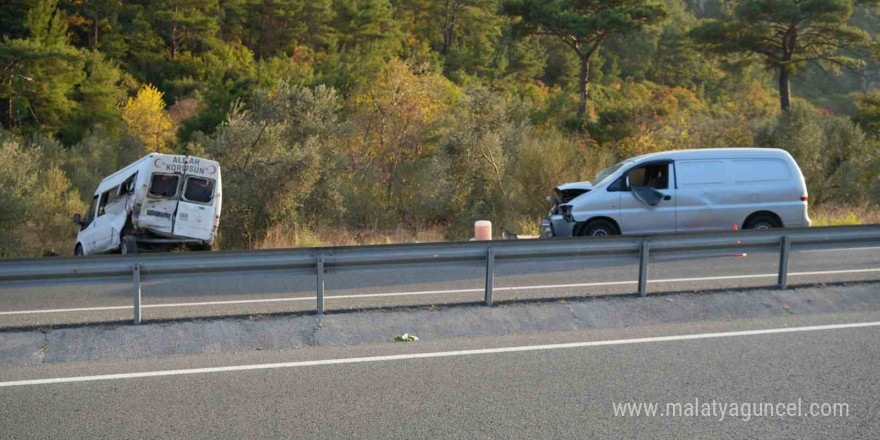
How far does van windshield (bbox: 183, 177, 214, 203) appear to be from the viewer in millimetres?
15977

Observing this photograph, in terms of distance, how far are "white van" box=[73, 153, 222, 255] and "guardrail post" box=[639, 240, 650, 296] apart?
10.1 m

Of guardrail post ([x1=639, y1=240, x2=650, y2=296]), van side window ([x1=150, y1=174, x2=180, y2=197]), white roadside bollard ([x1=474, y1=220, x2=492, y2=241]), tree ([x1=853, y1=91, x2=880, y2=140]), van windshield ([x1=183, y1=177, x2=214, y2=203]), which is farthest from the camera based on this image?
tree ([x1=853, y1=91, x2=880, y2=140])

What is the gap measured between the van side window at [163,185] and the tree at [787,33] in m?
31.8

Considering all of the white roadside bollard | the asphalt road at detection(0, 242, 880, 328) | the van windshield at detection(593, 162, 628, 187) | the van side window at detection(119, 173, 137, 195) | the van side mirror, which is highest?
the van windshield at detection(593, 162, 628, 187)

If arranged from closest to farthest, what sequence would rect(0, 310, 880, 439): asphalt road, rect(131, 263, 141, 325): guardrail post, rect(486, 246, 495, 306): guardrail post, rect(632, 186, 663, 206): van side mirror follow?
rect(0, 310, 880, 439): asphalt road → rect(131, 263, 141, 325): guardrail post → rect(486, 246, 495, 306): guardrail post → rect(632, 186, 663, 206): van side mirror

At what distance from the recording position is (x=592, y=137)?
38.1m

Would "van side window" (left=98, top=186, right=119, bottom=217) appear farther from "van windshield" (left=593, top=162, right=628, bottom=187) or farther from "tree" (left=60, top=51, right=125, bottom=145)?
"tree" (left=60, top=51, right=125, bottom=145)

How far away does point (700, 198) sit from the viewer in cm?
1467

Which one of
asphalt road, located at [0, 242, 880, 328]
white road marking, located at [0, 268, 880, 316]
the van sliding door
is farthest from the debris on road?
the van sliding door

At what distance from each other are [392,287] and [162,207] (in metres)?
7.02

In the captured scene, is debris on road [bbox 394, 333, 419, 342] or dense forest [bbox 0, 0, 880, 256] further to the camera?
dense forest [bbox 0, 0, 880, 256]

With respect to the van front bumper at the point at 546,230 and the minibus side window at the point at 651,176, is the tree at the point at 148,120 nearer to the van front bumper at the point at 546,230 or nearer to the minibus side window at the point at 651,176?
the van front bumper at the point at 546,230

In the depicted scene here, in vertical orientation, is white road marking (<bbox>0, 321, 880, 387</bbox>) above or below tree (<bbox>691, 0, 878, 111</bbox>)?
below

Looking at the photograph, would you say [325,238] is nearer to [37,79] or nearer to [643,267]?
[643,267]
